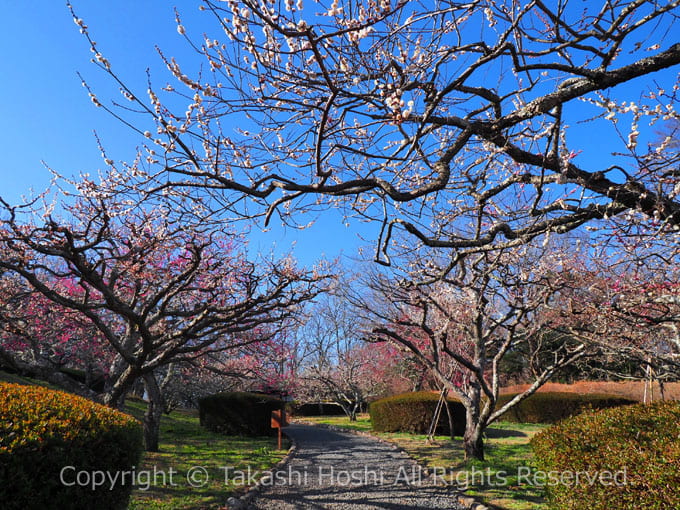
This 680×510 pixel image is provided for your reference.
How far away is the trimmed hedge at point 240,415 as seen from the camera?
14.3m

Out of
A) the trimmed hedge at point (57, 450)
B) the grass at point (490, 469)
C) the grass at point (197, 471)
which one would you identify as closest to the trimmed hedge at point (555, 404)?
the grass at point (490, 469)

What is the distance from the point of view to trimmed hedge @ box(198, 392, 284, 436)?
14273mm

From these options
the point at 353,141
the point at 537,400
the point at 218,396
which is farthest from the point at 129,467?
the point at 537,400

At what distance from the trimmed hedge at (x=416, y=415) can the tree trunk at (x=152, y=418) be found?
329 inches

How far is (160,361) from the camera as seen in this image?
24.5 ft

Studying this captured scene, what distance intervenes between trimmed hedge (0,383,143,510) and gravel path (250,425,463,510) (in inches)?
97.7

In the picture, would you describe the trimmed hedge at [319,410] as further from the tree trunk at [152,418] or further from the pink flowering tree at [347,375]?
the tree trunk at [152,418]

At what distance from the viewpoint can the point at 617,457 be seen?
137 inches

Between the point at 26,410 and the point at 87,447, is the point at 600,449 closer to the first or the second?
the point at 87,447

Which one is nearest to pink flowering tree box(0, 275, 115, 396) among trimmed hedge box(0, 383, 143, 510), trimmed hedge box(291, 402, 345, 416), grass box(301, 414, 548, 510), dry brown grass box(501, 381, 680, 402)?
trimmed hedge box(0, 383, 143, 510)

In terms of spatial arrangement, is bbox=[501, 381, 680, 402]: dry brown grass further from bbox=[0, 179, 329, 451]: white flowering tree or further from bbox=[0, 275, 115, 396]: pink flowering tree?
bbox=[0, 275, 115, 396]: pink flowering tree

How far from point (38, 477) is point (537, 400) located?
63.8ft

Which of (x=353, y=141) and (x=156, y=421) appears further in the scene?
(x=156, y=421)

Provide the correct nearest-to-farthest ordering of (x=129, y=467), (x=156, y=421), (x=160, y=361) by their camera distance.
→ 1. (x=129, y=467)
2. (x=160, y=361)
3. (x=156, y=421)
